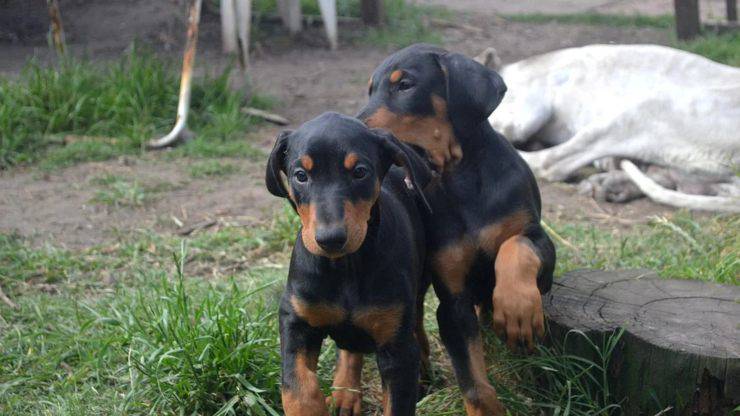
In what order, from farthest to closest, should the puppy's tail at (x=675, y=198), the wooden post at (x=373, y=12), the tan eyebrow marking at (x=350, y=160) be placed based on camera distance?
1. the wooden post at (x=373, y=12)
2. the puppy's tail at (x=675, y=198)
3. the tan eyebrow marking at (x=350, y=160)

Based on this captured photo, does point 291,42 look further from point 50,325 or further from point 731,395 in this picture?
point 731,395

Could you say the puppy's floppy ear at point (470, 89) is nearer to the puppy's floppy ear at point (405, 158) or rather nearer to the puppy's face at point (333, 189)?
the puppy's floppy ear at point (405, 158)

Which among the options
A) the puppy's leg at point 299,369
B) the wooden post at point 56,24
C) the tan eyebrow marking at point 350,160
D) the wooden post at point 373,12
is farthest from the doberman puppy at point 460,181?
the wooden post at point 373,12

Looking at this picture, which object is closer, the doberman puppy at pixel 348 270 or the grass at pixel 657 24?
the doberman puppy at pixel 348 270

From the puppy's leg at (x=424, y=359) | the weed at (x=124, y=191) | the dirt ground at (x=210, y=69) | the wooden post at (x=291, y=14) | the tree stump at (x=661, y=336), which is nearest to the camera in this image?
the tree stump at (x=661, y=336)

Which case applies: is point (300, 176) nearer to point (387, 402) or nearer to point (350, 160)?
point (350, 160)

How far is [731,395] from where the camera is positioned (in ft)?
11.0

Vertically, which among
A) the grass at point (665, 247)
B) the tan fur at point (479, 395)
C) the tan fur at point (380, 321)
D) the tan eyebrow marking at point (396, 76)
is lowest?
the grass at point (665, 247)

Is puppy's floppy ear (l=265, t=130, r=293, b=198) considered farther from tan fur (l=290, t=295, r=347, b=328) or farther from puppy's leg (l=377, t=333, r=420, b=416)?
puppy's leg (l=377, t=333, r=420, b=416)

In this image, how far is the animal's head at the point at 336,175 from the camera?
9.05 feet

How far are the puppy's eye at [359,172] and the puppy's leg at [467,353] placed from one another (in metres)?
0.79

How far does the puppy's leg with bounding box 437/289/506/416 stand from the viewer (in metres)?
3.40

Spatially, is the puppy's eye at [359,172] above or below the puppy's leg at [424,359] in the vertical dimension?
above

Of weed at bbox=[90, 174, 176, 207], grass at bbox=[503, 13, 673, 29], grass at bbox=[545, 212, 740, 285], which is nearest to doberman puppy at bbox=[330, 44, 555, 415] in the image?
grass at bbox=[545, 212, 740, 285]
